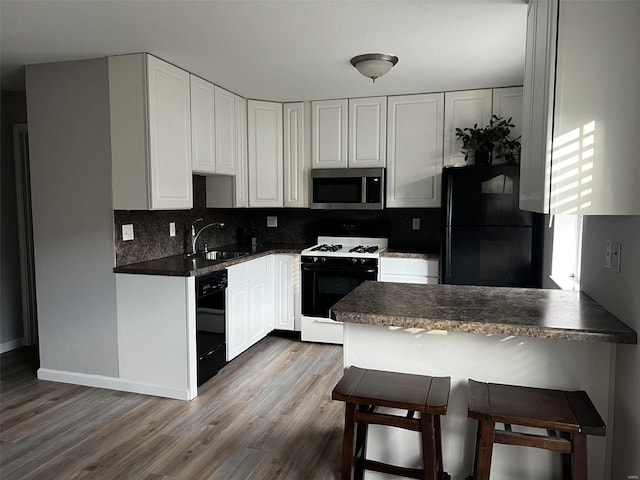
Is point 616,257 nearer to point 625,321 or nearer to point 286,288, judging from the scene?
point 625,321

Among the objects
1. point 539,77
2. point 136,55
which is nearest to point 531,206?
point 539,77

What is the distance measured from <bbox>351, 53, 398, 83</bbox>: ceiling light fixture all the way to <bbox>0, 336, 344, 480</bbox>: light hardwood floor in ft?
7.34

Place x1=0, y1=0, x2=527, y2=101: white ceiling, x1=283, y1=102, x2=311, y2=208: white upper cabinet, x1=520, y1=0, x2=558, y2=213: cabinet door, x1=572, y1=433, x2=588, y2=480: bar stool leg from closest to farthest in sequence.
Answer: x1=572, y1=433, x2=588, y2=480: bar stool leg → x1=520, y1=0, x2=558, y2=213: cabinet door → x1=0, y1=0, x2=527, y2=101: white ceiling → x1=283, y1=102, x2=311, y2=208: white upper cabinet

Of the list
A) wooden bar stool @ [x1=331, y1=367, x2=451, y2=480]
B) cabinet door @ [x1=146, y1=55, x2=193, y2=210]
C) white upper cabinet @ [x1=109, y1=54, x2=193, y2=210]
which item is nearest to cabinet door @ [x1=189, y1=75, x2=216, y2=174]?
cabinet door @ [x1=146, y1=55, x2=193, y2=210]

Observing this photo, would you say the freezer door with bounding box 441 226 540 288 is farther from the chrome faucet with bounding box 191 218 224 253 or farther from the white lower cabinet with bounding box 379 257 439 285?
the chrome faucet with bounding box 191 218 224 253

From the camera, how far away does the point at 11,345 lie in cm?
414

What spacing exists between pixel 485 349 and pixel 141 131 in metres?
2.48

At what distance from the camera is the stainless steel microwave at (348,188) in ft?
13.9

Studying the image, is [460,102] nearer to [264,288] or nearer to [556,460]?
[264,288]

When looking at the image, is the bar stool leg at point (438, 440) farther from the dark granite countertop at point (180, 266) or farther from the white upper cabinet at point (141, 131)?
the white upper cabinet at point (141, 131)

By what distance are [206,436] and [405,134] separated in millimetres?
2981

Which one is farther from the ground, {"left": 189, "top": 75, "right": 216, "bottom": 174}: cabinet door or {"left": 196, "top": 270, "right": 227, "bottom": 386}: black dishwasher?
→ {"left": 189, "top": 75, "right": 216, "bottom": 174}: cabinet door

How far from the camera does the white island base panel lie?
5.94ft

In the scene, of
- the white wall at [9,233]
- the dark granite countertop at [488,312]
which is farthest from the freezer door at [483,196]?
the white wall at [9,233]
